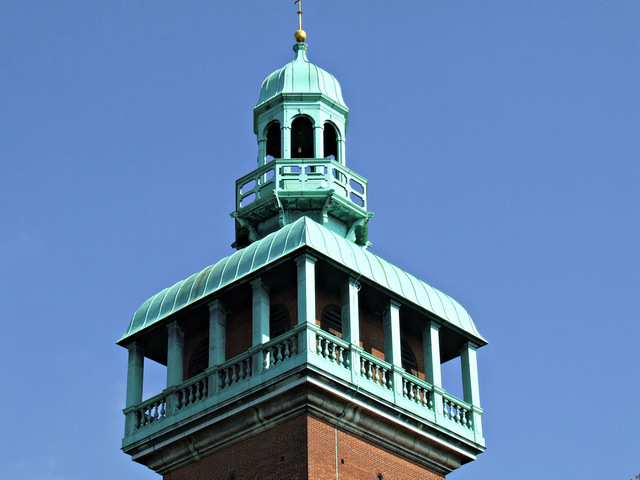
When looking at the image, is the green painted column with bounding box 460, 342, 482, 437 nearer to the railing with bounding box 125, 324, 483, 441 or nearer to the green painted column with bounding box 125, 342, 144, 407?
the railing with bounding box 125, 324, 483, 441

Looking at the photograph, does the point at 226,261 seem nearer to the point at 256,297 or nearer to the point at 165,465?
the point at 256,297

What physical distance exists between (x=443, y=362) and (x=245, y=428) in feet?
24.6

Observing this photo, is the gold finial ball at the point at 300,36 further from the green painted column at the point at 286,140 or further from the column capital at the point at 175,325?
the column capital at the point at 175,325

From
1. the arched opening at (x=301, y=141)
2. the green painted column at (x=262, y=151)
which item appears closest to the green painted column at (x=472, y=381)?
the green painted column at (x=262, y=151)

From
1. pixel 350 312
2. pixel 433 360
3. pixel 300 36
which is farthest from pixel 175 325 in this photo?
pixel 300 36

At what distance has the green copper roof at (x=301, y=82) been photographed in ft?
167

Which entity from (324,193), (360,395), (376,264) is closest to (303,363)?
(360,395)

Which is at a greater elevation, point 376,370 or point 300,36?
point 300,36

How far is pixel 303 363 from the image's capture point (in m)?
41.2

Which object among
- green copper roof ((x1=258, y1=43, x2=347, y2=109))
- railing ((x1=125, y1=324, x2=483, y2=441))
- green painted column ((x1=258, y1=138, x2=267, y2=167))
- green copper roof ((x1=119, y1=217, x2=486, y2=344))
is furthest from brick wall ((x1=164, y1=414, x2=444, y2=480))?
green copper roof ((x1=258, y1=43, x2=347, y2=109))

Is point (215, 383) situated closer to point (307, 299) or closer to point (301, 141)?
point (307, 299)

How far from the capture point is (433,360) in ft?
149

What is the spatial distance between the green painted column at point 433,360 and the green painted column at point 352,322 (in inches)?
95.0

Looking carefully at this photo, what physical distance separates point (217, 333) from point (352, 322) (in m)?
3.74
